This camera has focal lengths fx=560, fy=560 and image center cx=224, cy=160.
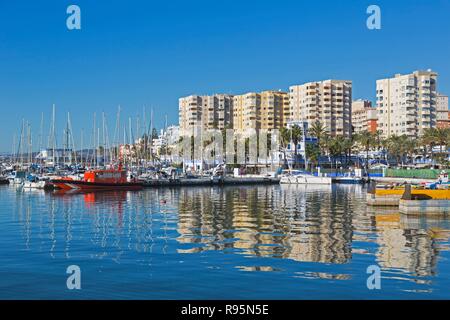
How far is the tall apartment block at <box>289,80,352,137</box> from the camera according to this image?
Result: 191 metres

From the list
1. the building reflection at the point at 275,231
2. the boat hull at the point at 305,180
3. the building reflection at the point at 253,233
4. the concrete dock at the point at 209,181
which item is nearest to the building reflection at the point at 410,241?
the building reflection at the point at 253,233

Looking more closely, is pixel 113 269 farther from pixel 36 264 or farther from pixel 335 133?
pixel 335 133

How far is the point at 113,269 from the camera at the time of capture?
21906 mm

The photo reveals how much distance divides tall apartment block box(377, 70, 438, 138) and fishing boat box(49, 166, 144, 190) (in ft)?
362

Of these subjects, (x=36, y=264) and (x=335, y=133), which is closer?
(x=36, y=264)

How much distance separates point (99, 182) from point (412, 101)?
11774 cm

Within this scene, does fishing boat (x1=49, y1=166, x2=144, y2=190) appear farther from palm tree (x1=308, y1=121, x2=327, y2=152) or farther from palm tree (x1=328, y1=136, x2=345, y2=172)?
palm tree (x1=308, y1=121, x2=327, y2=152)

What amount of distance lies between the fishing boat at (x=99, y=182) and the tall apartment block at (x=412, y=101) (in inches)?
4339

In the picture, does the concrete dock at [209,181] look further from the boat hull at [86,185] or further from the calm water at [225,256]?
the calm water at [225,256]

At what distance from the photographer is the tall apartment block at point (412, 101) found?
171 m

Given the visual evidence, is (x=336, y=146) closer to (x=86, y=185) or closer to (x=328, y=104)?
(x=328, y=104)

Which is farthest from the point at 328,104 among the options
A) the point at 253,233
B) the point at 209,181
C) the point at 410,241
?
the point at 410,241

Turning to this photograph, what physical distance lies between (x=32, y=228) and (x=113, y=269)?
16.0 m
